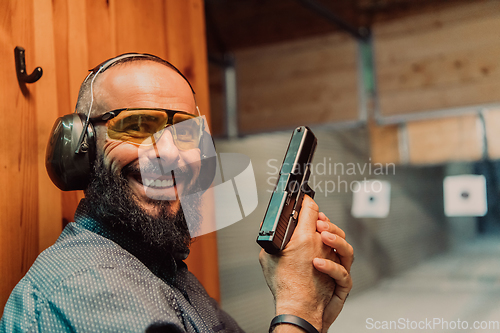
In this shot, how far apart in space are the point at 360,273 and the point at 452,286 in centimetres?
67

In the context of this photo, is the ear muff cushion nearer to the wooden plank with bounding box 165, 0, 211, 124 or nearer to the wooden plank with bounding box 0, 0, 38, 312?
the wooden plank with bounding box 0, 0, 38, 312

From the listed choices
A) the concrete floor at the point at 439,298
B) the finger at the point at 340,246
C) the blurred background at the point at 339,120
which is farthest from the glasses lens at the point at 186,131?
the concrete floor at the point at 439,298

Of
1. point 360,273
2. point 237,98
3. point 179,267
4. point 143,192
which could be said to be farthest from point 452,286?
point 237,98

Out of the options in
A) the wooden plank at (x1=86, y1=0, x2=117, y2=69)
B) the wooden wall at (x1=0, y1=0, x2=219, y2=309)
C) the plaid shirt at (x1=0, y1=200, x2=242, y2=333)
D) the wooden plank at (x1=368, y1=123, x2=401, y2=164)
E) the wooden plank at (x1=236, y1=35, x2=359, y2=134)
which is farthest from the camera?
the wooden plank at (x1=236, y1=35, x2=359, y2=134)

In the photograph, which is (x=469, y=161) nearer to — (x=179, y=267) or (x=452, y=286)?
(x=452, y=286)

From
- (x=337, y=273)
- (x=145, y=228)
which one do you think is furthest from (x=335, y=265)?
(x=145, y=228)

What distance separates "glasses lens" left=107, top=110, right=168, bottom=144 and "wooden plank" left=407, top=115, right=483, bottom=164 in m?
1.81

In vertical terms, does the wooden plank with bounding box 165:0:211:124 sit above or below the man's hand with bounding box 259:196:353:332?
above

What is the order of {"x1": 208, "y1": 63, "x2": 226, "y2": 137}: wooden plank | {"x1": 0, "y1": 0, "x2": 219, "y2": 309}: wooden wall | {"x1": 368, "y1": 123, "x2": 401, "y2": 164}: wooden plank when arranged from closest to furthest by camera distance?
{"x1": 0, "y1": 0, "x2": 219, "y2": 309}: wooden wall < {"x1": 368, "y1": 123, "x2": 401, "y2": 164}: wooden plank < {"x1": 208, "y1": 63, "x2": 226, "y2": 137}: wooden plank

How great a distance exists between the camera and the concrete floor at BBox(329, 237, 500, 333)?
113 centimetres

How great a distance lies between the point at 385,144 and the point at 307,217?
5.59 feet

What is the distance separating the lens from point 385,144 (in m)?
2.28

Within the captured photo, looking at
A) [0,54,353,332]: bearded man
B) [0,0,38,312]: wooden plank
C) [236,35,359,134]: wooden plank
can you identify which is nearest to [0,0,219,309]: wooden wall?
[0,0,38,312]: wooden plank

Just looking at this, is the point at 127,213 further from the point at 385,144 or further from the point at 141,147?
the point at 385,144
